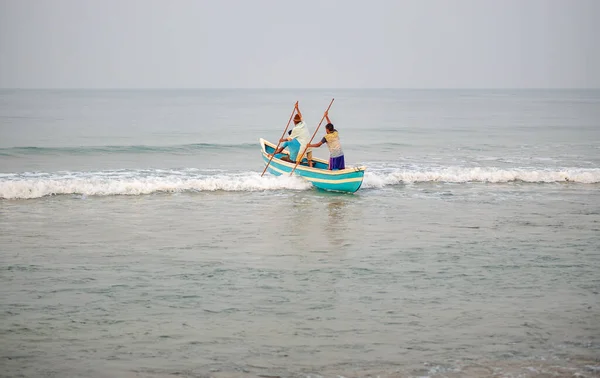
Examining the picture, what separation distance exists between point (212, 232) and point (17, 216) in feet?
15.2

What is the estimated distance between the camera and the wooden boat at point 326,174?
18000mm

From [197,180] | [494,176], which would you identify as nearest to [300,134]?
[197,180]

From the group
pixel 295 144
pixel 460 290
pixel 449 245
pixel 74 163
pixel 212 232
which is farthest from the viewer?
pixel 74 163

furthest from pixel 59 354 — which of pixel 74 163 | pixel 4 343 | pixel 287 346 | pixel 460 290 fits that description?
pixel 74 163

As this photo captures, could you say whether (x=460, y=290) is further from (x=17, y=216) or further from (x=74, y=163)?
(x=74, y=163)

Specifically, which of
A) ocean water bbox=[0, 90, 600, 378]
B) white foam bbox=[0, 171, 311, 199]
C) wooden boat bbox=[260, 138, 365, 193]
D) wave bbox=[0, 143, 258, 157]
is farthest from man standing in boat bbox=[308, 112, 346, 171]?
wave bbox=[0, 143, 258, 157]

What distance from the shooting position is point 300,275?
10.4 metres

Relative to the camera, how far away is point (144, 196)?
59.6 ft

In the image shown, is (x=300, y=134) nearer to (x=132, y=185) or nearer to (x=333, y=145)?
(x=333, y=145)

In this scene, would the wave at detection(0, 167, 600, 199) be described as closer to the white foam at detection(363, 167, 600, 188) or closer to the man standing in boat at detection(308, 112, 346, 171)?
the white foam at detection(363, 167, 600, 188)

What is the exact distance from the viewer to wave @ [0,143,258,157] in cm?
2933

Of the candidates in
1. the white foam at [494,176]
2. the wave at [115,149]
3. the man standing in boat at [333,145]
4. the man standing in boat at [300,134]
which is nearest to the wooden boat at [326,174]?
the man standing in boat at [333,145]

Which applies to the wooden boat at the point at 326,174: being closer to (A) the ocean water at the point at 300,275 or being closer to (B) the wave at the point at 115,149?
(A) the ocean water at the point at 300,275

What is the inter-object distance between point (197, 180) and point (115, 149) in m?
12.9
